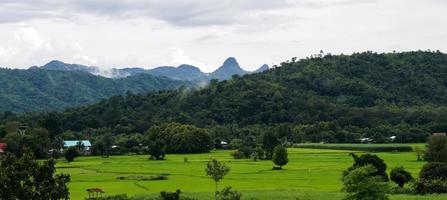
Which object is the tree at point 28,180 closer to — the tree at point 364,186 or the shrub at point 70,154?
the tree at point 364,186

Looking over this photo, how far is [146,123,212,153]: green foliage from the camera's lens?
108 m

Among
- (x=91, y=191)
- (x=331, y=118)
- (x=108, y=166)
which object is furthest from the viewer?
(x=331, y=118)

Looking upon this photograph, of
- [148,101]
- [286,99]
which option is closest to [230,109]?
[286,99]

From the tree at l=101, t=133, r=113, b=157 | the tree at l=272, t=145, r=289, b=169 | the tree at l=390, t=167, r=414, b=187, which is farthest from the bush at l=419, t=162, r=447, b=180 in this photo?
the tree at l=101, t=133, r=113, b=157

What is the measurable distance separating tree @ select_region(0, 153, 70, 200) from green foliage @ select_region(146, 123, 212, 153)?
235 feet

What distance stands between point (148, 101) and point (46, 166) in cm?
13272

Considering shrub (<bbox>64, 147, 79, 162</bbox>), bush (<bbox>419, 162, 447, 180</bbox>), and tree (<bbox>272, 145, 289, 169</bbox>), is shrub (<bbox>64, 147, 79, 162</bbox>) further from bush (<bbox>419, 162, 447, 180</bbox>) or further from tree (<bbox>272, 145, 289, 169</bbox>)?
bush (<bbox>419, 162, 447, 180</bbox>)

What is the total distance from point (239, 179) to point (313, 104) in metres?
95.9

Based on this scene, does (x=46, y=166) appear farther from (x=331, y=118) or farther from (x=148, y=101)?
(x=148, y=101)

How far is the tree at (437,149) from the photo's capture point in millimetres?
62562

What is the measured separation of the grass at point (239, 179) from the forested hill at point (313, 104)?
5038 cm

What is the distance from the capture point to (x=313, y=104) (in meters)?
153

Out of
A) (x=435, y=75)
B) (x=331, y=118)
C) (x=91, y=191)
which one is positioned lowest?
(x=91, y=191)

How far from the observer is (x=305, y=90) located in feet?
570
